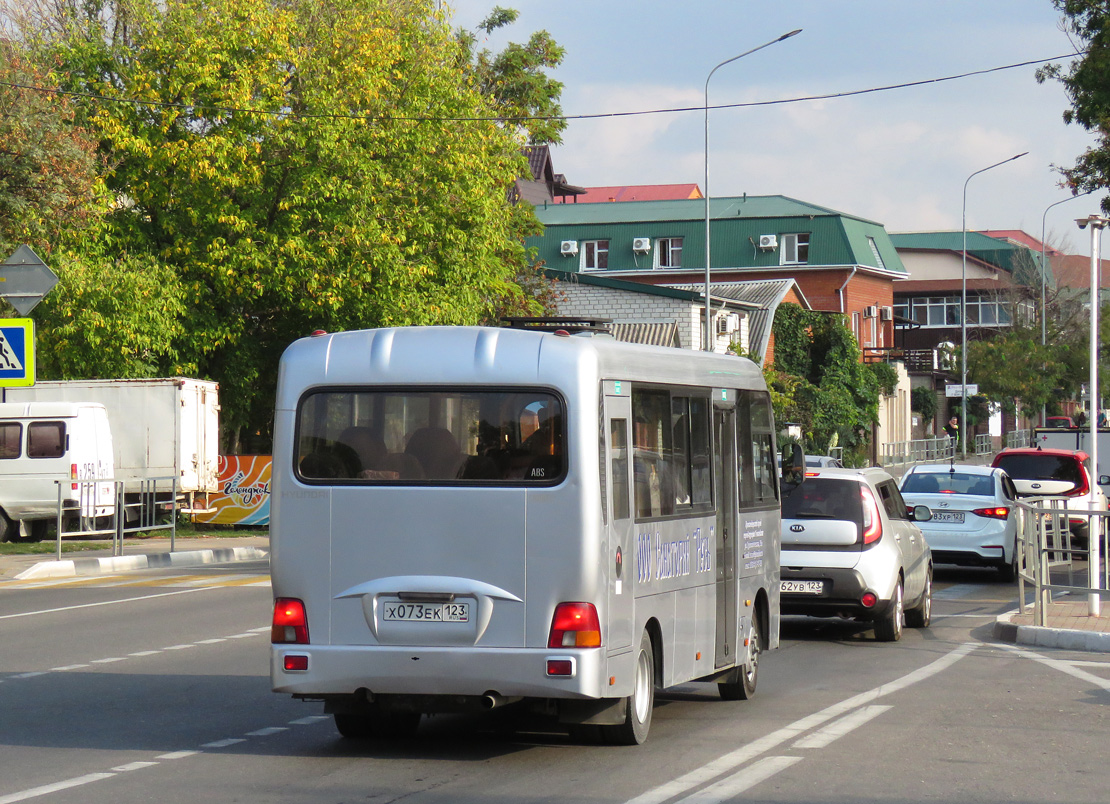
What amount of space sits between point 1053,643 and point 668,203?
253 feet

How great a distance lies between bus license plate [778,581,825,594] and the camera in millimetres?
14766

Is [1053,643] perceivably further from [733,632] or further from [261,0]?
[261,0]

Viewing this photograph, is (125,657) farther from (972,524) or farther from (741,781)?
(972,524)

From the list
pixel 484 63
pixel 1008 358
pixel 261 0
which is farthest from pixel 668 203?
pixel 261 0

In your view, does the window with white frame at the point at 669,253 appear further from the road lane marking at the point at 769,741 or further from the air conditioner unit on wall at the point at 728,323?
the road lane marking at the point at 769,741

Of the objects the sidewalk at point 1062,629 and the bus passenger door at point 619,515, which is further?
the sidewalk at point 1062,629

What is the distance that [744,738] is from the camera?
9250 millimetres

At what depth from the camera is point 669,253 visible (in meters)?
82.6

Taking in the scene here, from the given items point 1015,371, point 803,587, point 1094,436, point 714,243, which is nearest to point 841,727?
point 803,587

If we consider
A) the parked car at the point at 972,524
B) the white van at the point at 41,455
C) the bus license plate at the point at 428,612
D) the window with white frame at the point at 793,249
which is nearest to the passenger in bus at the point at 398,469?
the bus license plate at the point at 428,612

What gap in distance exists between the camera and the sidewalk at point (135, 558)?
22.3 metres

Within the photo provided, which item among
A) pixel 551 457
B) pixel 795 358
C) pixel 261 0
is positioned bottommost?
pixel 551 457

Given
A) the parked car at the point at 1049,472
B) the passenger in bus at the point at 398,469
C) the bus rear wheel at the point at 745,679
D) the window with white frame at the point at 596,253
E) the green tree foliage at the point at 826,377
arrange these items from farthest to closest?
the window with white frame at the point at 596,253 < the green tree foliage at the point at 826,377 < the parked car at the point at 1049,472 < the bus rear wheel at the point at 745,679 < the passenger in bus at the point at 398,469

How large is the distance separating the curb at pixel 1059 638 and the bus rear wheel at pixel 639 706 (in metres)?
6.78
